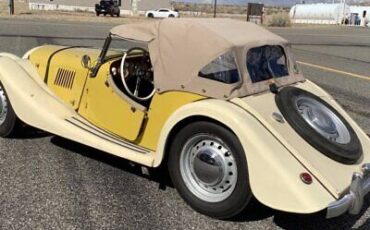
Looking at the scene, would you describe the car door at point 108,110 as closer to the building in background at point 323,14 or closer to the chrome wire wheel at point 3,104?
the chrome wire wheel at point 3,104

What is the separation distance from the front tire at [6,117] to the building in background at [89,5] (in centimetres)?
5530

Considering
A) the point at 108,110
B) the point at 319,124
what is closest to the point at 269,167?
the point at 319,124

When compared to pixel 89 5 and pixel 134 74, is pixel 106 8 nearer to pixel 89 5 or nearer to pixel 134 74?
pixel 89 5

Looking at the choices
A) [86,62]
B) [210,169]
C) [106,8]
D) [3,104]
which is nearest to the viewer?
[210,169]

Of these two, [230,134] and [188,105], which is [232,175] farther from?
[188,105]

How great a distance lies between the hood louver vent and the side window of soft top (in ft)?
5.61

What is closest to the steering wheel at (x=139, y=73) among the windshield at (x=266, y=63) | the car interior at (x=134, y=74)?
the car interior at (x=134, y=74)

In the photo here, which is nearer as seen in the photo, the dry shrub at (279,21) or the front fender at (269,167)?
the front fender at (269,167)

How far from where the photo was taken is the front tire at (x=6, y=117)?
5285 mm

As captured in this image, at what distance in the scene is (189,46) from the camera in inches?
167

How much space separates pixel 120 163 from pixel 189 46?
58.0 inches

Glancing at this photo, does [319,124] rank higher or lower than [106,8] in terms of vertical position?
higher

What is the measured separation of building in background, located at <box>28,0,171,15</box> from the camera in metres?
60.0

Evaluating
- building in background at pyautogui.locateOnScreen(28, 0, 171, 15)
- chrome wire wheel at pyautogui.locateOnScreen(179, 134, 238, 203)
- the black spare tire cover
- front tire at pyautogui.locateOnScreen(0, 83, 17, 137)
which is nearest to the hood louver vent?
front tire at pyautogui.locateOnScreen(0, 83, 17, 137)
